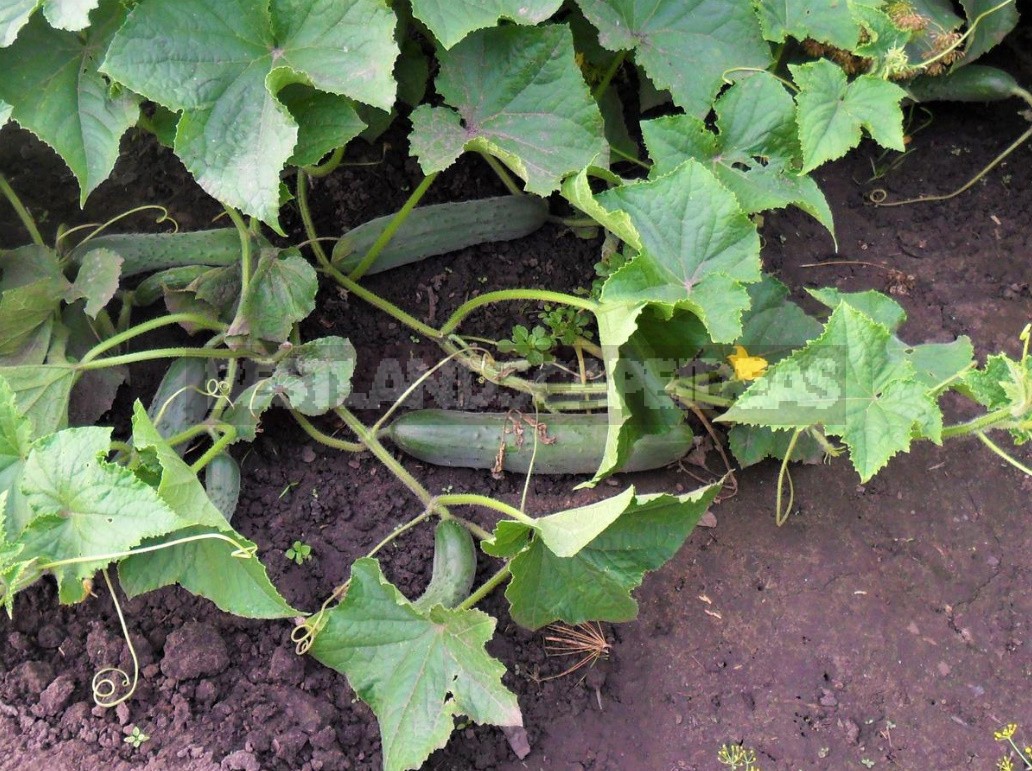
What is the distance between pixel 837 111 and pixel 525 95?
0.80 m

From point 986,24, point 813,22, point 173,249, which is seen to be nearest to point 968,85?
point 986,24

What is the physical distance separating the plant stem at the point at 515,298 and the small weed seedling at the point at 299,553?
772 millimetres

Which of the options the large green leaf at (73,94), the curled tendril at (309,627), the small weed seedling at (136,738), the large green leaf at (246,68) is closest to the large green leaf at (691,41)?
the large green leaf at (246,68)

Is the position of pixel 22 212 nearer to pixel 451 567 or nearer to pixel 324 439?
pixel 324 439

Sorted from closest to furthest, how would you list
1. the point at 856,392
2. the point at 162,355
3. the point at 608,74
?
the point at 856,392 → the point at 162,355 → the point at 608,74

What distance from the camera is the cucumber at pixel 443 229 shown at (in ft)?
9.07

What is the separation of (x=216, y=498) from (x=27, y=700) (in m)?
0.63

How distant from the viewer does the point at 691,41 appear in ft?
8.22

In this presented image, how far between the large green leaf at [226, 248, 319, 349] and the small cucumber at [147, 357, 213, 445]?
6.0 inches

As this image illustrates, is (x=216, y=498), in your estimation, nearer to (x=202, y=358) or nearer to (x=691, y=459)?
(x=202, y=358)

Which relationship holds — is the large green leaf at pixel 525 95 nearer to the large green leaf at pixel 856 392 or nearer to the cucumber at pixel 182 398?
the large green leaf at pixel 856 392

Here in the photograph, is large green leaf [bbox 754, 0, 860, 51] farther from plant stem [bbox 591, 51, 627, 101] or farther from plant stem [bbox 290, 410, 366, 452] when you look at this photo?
plant stem [bbox 290, 410, 366, 452]

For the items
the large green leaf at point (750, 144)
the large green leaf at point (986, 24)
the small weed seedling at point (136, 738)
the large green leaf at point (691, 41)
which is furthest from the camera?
the large green leaf at point (986, 24)

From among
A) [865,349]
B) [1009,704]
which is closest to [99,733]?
[865,349]
